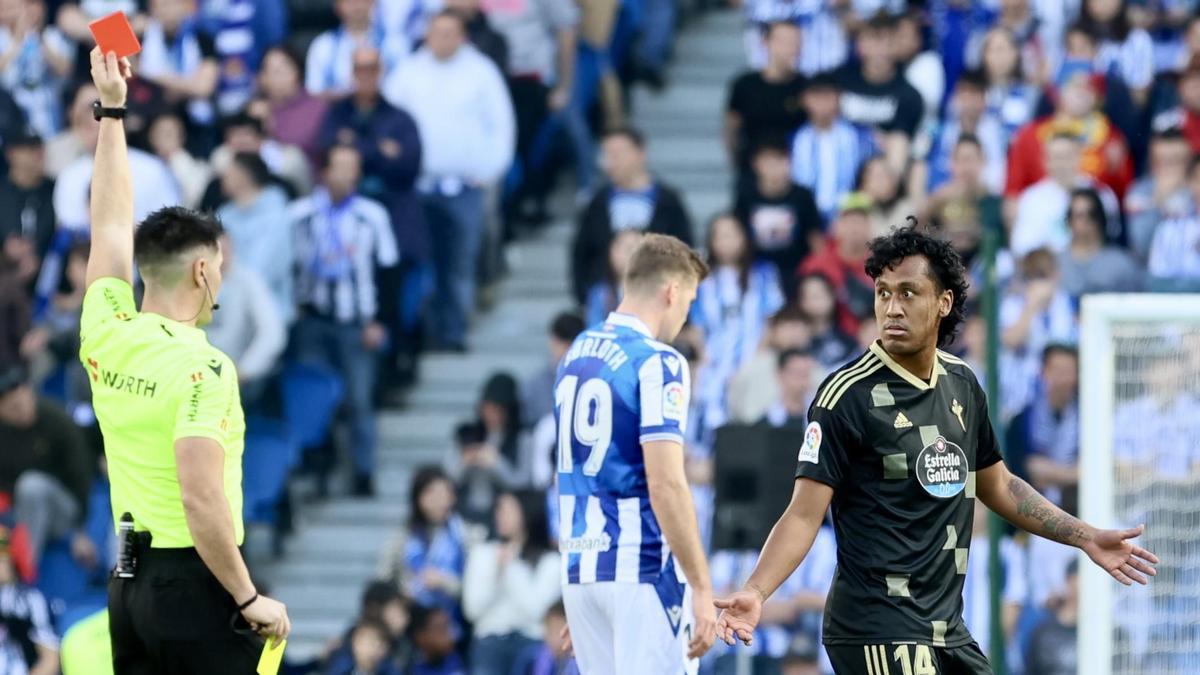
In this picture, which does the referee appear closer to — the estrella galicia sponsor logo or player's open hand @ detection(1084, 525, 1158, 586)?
the estrella galicia sponsor logo

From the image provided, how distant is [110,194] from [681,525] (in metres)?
2.37

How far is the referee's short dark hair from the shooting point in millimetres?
7195

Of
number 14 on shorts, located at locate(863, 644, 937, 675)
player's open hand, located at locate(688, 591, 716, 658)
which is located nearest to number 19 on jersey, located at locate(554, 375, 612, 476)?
player's open hand, located at locate(688, 591, 716, 658)

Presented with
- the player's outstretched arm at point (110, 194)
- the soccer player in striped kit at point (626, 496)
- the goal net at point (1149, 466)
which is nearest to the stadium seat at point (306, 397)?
the goal net at point (1149, 466)

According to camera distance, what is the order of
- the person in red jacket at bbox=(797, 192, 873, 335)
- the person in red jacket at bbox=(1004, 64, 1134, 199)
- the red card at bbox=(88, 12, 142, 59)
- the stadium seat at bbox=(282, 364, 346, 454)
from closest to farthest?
1. the red card at bbox=(88, 12, 142, 59)
2. the person in red jacket at bbox=(797, 192, 873, 335)
3. the person in red jacket at bbox=(1004, 64, 1134, 199)
4. the stadium seat at bbox=(282, 364, 346, 454)

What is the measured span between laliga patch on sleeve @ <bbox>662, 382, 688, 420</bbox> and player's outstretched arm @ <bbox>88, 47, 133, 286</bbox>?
2051 mm

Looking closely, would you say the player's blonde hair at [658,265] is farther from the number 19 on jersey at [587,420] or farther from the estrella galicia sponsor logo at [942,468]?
the estrella galicia sponsor logo at [942,468]

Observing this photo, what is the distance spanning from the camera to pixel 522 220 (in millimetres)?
17109

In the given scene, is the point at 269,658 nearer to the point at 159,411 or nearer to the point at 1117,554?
the point at 159,411

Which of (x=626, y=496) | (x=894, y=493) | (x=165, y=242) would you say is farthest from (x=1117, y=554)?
(x=165, y=242)

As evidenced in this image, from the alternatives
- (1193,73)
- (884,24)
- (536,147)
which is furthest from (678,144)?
(1193,73)

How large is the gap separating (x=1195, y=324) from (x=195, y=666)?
5.69 m

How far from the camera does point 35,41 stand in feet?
55.7

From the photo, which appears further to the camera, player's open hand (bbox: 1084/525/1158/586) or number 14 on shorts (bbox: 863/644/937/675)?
player's open hand (bbox: 1084/525/1158/586)
